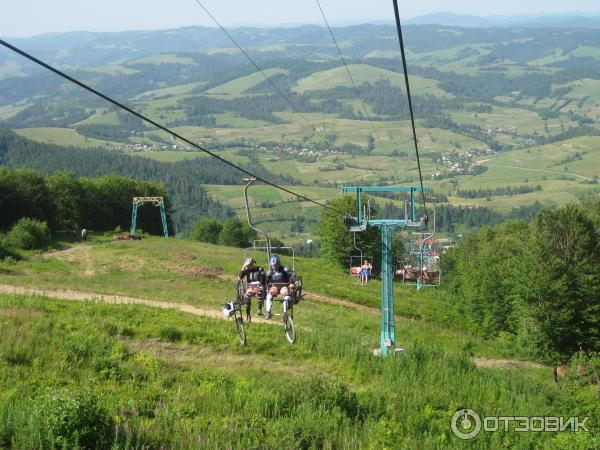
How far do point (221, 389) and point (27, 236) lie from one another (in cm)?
4585

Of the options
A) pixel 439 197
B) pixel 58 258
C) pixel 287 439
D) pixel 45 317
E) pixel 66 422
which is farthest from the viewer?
pixel 439 197

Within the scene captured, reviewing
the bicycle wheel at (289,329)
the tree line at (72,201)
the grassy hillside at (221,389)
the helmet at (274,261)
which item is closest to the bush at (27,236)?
the tree line at (72,201)

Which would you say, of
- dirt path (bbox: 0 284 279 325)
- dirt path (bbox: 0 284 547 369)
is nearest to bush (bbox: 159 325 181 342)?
dirt path (bbox: 0 284 547 369)

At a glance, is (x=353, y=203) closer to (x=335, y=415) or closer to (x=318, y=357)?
(x=318, y=357)

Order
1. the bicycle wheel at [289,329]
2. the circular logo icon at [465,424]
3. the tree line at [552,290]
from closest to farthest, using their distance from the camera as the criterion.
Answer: the circular logo icon at [465,424], the bicycle wheel at [289,329], the tree line at [552,290]

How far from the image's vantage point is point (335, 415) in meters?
12.5

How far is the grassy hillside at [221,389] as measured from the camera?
33.7 ft

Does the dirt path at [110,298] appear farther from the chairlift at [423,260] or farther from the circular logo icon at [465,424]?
the circular logo icon at [465,424]

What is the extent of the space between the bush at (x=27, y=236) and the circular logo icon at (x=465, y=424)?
4610 centimetres

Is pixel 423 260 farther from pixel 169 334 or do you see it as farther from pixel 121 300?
pixel 169 334

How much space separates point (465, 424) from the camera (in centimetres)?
1371

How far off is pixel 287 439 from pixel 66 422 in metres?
3.72

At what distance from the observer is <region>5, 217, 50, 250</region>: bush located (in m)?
53.5

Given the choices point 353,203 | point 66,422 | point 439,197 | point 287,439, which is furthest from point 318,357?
point 439,197
